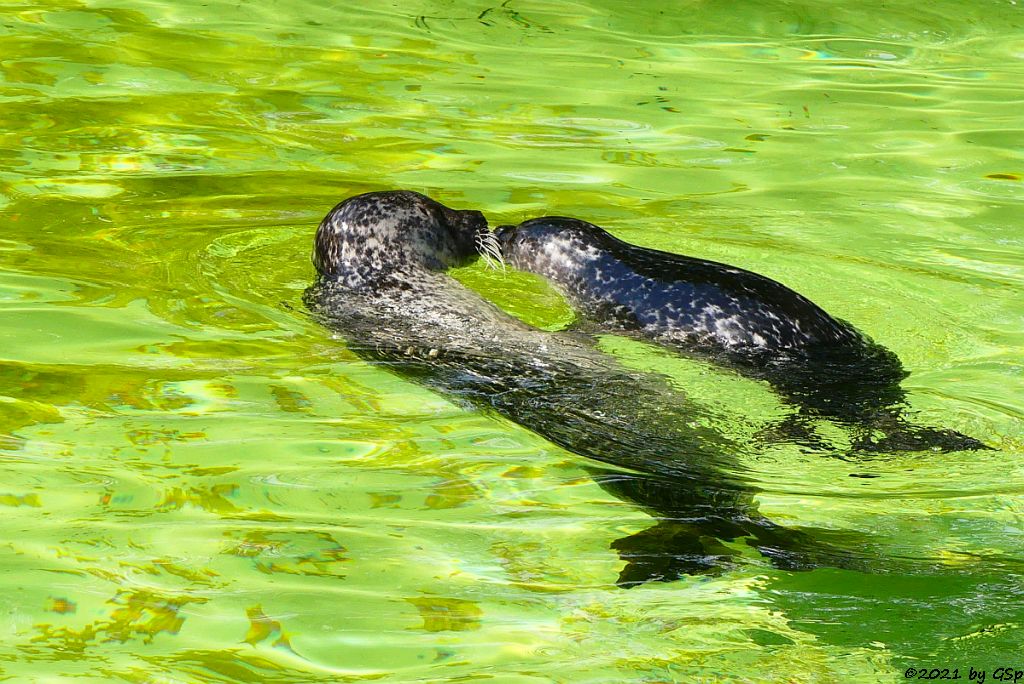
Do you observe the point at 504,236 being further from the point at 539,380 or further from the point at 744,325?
the point at 539,380

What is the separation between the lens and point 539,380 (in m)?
4.67

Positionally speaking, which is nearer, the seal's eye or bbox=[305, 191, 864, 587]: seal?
bbox=[305, 191, 864, 587]: seal

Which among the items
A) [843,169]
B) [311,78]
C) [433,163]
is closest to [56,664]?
[433,163]

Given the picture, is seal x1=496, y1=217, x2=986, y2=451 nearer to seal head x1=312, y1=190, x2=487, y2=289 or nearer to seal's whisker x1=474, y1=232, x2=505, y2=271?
seal's whisker x1=474, y1=232, x2=505, y2=271

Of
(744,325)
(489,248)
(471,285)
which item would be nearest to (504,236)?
(489,248)

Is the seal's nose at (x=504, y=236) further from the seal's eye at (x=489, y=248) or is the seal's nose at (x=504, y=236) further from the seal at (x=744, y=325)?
the seal at (x=744, y=325)

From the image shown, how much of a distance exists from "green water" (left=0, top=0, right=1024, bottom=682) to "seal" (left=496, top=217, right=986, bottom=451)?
13 cm

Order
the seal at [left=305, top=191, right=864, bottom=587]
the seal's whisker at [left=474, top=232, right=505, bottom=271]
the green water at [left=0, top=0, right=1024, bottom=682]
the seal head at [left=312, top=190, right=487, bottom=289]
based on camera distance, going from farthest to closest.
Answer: the seal's whisker at [left=474, top=232, right=505, bottom=271]
the seal head at [left=312, top=190, right=487, bottom=289]
the seal at [left=305, top=191, right=864, bottom=587]
the green water at [left=0, top=0, right=1024, bottom=682]

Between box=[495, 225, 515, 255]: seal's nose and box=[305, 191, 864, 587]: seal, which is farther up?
box=[495, 225, 515, 255]: seal's nose

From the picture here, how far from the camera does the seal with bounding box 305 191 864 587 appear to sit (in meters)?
3.72

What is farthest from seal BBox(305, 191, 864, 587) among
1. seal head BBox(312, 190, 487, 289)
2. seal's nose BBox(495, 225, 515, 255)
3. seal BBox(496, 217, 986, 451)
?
seal BBox(496, 217, 986, 451)

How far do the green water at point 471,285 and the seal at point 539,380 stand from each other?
95mm

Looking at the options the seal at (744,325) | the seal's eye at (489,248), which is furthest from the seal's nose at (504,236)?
the seal at (744,325)

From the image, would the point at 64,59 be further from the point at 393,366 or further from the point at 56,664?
the point at 56,664
